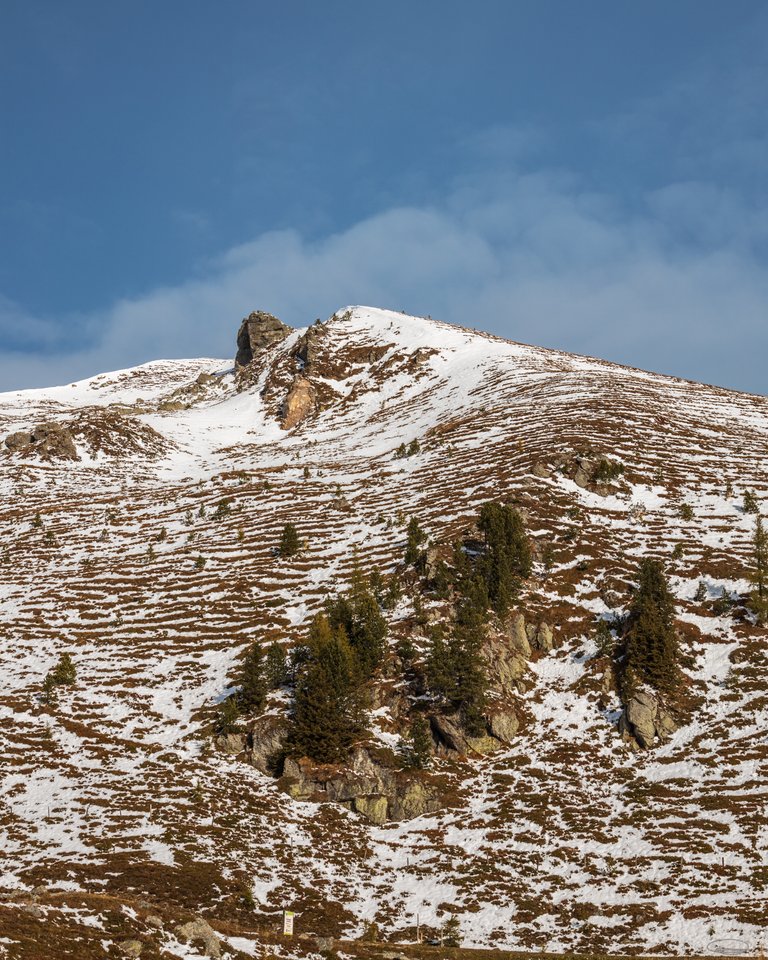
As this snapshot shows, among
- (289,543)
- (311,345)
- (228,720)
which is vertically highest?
(311,345)

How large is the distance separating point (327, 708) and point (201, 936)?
664 inches

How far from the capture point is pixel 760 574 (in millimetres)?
47781

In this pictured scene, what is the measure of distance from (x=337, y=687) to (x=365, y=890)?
10965 millimetres

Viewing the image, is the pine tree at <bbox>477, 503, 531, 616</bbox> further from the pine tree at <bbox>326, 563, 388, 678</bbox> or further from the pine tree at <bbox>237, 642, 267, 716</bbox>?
the pine tree at <bbox>237, 642, 267, 716</bbox>

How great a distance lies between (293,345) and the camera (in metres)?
163

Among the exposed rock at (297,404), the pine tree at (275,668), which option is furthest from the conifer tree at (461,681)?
the exposed rock at (297,404)

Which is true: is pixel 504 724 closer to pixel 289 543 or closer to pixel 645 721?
pixel 645 721

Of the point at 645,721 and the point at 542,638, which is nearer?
the point at 645,721

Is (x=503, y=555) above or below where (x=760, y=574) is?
above

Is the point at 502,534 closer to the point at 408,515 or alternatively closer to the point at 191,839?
the point at 408,515

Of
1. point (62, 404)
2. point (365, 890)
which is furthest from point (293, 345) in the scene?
point (365, 890)

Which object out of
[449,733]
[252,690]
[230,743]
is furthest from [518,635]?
[230,743]

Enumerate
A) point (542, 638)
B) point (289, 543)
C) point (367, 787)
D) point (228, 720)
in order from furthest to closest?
point (289, 543), point (542, 638), point (228, 720), point (367, 787)

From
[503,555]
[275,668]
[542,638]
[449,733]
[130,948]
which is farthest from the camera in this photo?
[503,555]
